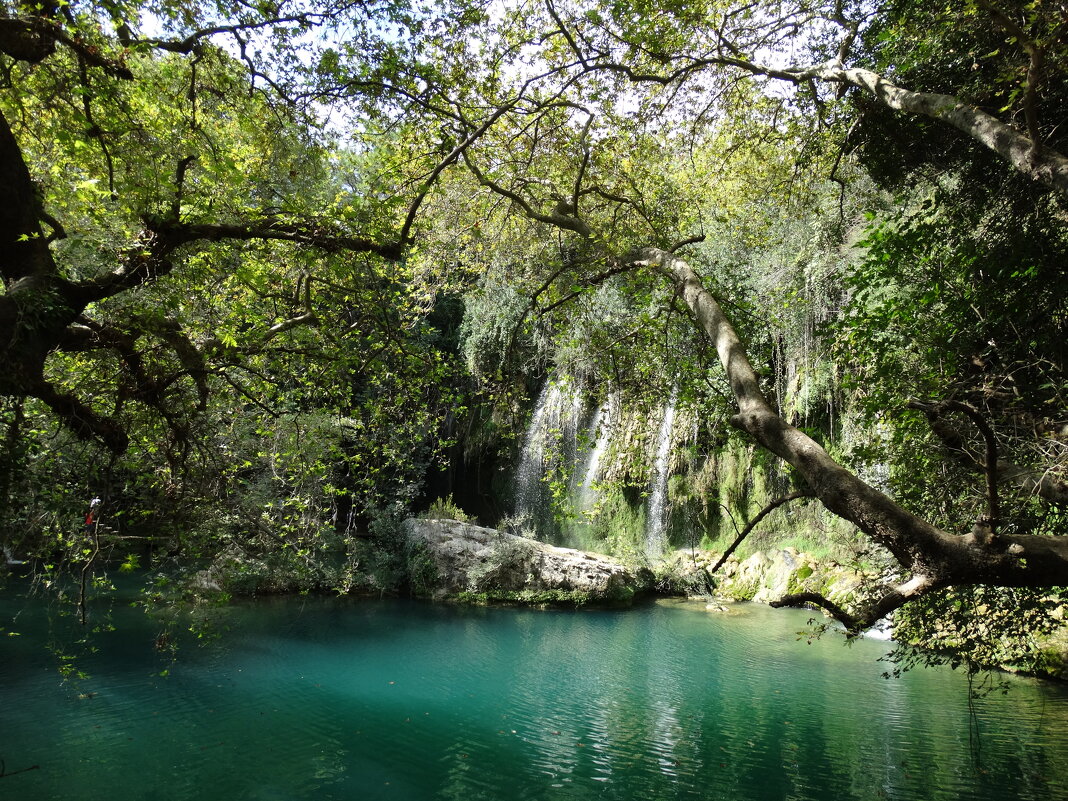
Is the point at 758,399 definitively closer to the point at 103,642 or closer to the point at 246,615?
the point at 103,642

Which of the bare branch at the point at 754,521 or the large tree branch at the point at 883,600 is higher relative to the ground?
the bare branch at the point at 754,521

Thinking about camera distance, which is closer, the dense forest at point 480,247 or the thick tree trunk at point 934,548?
the thick tree trunk at point 934,548

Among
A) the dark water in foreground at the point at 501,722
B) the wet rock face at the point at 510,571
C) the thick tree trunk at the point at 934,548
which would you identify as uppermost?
the thick tree trunk at the point at 934,548

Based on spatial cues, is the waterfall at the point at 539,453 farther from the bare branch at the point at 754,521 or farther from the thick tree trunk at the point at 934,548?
the thick tree trunk at the point at 934,548

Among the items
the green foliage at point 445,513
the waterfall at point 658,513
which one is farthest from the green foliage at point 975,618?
the waterfall at point 658,513

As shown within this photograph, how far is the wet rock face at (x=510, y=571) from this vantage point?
44.6 ft

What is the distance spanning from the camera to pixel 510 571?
45.3 ft

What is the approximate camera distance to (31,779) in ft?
16.9

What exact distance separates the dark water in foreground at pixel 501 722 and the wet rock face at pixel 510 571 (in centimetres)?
276

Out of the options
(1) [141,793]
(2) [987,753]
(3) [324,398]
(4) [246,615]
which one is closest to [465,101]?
(3) [324,398]

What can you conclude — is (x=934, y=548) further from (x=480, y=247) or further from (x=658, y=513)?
(x=658, y=513)

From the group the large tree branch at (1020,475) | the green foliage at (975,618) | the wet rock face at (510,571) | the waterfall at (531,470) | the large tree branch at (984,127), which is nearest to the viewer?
the large tree branch at (1020,475)

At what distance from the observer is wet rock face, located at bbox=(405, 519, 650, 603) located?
13.6 metres

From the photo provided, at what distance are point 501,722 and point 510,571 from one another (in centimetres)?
679
